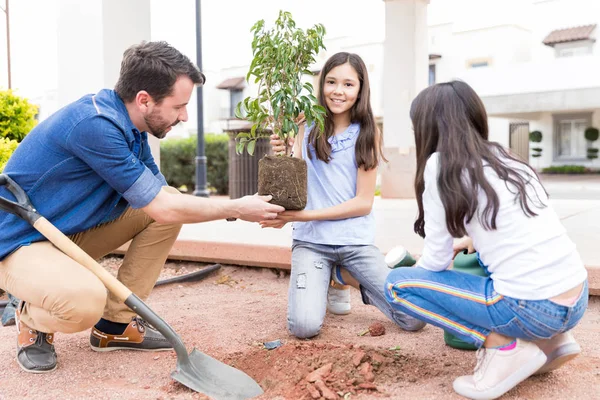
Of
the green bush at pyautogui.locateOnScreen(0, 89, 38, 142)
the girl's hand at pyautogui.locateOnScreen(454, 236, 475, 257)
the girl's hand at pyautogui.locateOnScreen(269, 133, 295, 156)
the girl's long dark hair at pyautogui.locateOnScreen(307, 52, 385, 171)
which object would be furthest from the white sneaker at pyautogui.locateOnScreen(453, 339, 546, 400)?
the green bush at pyautogui.locateOnScreen(0, 89, 38, 142)

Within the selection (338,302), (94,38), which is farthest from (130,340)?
(94,38)

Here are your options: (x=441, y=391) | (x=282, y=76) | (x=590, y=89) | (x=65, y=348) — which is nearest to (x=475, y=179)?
(x=441, y=391)

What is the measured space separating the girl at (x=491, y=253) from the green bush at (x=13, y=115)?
3.00 m

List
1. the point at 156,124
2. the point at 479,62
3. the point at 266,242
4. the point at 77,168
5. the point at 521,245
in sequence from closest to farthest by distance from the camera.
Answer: the point at 521,245, the point at 77,168, the point at 156,124, the point at 266,242, the point at 479,62

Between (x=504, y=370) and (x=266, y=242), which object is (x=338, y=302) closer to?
(x=266, y=242)

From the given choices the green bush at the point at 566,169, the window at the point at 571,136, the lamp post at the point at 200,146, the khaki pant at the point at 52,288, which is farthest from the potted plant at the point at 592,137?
the khaki pant at the point at 52,288

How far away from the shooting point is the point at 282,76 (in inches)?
100

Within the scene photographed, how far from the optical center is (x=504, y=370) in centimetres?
179

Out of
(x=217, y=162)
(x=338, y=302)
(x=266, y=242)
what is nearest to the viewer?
(x=338, y=302)

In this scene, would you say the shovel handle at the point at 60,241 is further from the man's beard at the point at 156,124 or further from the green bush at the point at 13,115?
the green bush at the point at 13,115

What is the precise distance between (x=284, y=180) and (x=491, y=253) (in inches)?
36.6

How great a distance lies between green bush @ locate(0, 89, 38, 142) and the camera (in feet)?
12.8

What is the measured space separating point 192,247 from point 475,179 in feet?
8.48

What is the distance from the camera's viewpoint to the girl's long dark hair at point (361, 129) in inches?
107
